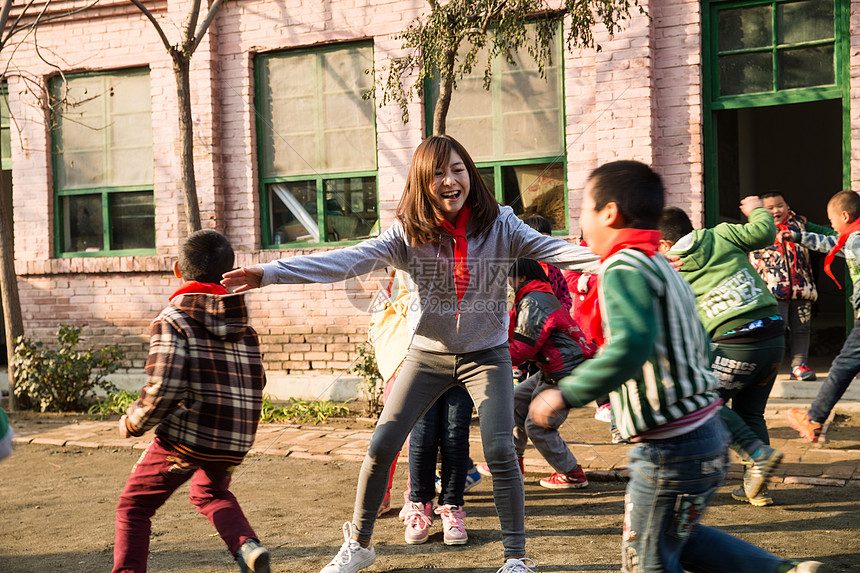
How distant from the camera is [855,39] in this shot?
8203 mm

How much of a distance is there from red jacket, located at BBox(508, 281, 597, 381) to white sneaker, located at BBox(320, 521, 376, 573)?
5.35ft

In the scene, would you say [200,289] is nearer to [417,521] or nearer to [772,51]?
[417,521]

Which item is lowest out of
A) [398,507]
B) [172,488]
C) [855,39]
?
[398,507]

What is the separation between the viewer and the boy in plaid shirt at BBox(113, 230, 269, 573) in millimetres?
3744

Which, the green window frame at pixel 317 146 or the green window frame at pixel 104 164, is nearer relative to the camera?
the green window frame at pixel 317 146

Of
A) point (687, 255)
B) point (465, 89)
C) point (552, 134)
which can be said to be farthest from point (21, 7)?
point (687, 255)

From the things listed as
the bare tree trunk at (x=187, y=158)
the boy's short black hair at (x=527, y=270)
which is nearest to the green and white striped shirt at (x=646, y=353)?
the boy's short black hair at (x=527, y=270)

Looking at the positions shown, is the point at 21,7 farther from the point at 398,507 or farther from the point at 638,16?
the point at 398,507

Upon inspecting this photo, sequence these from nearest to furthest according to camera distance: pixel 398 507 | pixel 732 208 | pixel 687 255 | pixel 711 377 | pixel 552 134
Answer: pixel 711 377 → pixel 687 255 → pixel 398 507 → pixel 552 134 → pixel 732 208

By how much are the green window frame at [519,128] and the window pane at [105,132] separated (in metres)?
A: 3.78

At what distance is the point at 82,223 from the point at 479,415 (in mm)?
8769

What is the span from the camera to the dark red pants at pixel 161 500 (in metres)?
3.75

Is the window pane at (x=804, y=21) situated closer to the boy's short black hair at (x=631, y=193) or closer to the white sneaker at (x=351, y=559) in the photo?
the boy's short black hair at (x=631, y=193)

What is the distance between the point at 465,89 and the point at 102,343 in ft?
18.0
